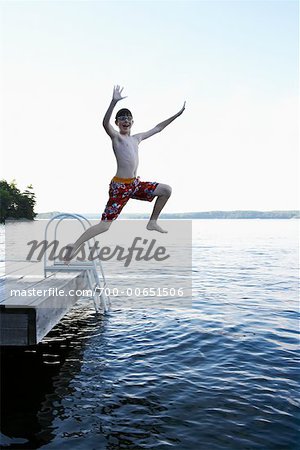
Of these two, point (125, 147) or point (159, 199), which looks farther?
point (159, 199)

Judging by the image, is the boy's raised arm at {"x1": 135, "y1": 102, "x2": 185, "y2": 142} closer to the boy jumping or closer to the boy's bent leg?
the boy jumping

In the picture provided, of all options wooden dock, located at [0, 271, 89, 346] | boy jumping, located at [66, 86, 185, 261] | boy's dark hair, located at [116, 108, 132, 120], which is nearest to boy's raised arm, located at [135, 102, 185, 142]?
boy jumping, located at [66, 86, 185, 261]

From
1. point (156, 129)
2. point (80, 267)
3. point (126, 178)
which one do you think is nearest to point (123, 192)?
point (126, 178)

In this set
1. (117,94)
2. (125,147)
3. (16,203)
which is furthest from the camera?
(16,203)

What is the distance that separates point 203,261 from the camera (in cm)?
2697

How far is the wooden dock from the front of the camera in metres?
5.58

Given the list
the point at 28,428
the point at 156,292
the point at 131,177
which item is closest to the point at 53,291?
the point at 28,428

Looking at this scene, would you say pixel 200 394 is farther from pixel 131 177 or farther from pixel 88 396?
pixel 131 177

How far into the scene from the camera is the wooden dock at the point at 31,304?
18.3ft

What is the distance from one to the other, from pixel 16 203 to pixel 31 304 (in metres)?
107

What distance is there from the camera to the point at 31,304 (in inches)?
226

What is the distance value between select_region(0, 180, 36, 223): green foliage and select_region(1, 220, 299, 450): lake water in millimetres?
94835

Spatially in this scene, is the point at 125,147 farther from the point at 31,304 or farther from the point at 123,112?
the point at 31,304

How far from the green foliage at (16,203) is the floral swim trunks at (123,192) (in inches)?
3864
